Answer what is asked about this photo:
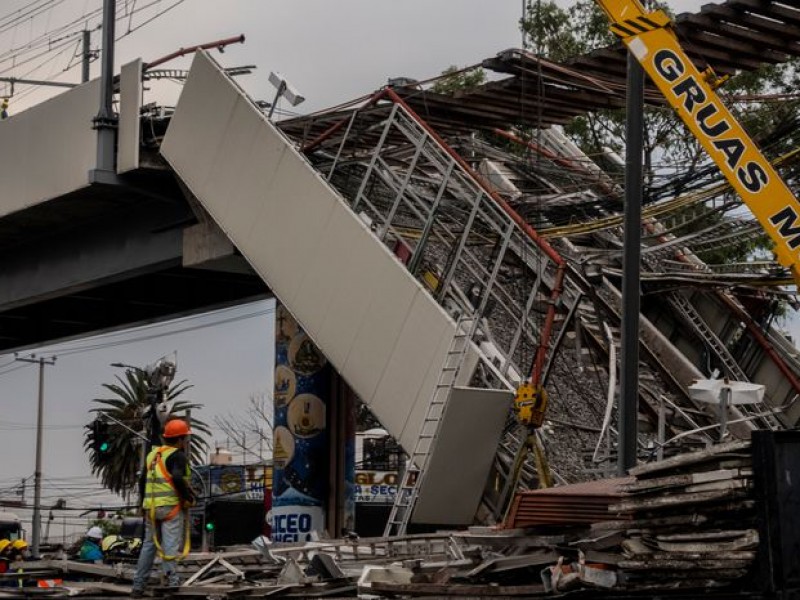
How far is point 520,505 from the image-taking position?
13602mm

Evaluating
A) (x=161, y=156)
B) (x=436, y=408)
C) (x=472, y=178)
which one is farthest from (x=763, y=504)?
(x=161, y=156)

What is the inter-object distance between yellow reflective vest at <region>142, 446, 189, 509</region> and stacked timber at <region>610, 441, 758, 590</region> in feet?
19.9

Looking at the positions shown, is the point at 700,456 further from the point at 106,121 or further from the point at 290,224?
the point at 106,121

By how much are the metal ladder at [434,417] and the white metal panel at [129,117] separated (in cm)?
1010

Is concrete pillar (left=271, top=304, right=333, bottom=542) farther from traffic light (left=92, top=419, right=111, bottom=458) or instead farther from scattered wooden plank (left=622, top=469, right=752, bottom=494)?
scattered wooden plank (left=622, top=469, right=752, bottom=494)

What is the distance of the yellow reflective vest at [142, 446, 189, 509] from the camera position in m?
16.3

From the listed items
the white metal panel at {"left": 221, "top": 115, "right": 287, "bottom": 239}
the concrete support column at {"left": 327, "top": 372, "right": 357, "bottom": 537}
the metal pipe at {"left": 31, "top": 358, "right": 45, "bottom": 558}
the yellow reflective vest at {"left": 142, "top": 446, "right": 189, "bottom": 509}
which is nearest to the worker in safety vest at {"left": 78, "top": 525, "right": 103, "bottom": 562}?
the white metal panel at {"left": 221, "top": 115, "right": 287, "bottom": 239}

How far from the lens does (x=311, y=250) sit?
87.7ft

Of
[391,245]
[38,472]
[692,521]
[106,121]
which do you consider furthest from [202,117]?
[38,472]

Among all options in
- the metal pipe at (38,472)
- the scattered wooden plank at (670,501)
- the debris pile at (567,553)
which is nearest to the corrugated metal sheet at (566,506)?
the debris pile at (567,553)

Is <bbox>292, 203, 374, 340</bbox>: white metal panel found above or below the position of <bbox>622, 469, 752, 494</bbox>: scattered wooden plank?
above

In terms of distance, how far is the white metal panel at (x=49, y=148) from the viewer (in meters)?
32.2

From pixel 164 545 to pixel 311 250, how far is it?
10845 millimetres

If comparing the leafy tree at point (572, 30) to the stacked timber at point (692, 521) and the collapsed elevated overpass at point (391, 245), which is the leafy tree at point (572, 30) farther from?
the stacked timber at point (692, 521)
